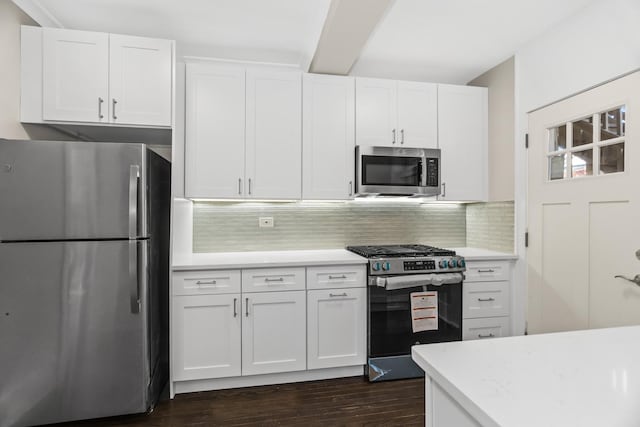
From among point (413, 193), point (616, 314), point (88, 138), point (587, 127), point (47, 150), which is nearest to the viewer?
point (47, 150)

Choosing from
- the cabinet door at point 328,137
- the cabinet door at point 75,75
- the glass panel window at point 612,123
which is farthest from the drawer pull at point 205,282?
the glass panel window at point 612,123

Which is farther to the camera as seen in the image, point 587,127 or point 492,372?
point 587,127

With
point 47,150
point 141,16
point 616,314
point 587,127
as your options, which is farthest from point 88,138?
point 616,314

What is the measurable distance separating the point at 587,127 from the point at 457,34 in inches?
43.4

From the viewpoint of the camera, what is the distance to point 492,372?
78 cm

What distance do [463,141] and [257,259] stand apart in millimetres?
2126

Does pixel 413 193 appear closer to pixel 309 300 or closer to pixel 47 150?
pixel 309 300

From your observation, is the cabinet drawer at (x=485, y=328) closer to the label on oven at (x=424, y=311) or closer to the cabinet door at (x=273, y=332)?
the label on oven at (x=424, y=311)

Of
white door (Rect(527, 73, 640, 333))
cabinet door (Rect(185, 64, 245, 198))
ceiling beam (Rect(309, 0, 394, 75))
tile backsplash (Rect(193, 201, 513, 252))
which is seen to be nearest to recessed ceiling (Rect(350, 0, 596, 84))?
ceiling beam (Rect(309, 0, 394, 75))

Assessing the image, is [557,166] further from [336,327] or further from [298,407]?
[298,407]

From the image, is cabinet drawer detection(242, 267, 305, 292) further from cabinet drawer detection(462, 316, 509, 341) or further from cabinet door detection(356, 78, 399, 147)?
cabinet drawer detection(462, 316, 509, 341)

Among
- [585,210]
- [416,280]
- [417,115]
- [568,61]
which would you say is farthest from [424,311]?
[568,61]

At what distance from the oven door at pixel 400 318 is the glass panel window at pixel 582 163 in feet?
3.53

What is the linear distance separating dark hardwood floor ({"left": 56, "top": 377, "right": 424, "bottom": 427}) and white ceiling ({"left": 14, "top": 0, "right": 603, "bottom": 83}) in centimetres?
256
